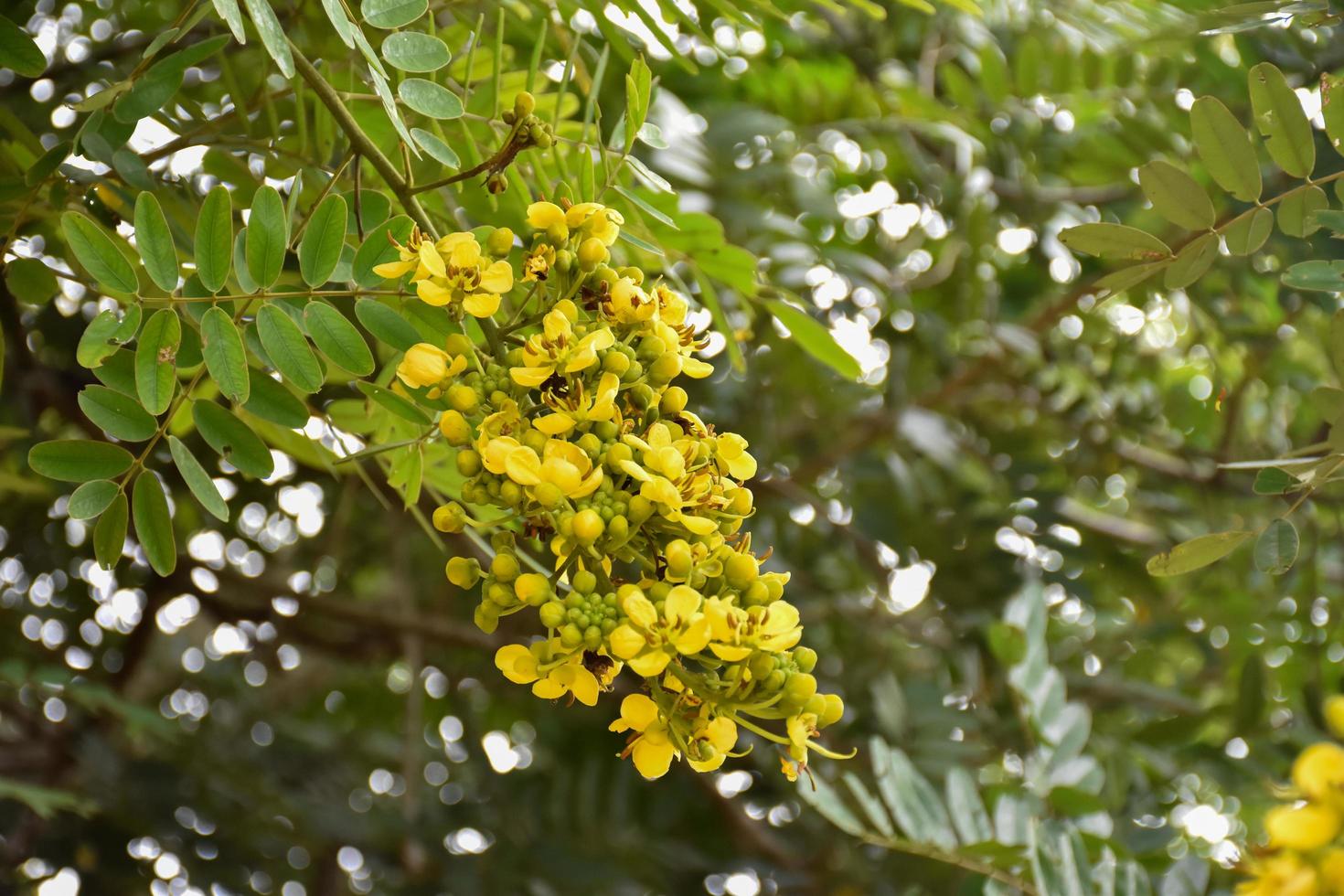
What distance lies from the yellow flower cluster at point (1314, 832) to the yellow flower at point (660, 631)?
293 mm

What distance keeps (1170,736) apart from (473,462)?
1.48m

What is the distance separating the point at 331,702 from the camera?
2621 mm

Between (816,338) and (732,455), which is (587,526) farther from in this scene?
(816,338)

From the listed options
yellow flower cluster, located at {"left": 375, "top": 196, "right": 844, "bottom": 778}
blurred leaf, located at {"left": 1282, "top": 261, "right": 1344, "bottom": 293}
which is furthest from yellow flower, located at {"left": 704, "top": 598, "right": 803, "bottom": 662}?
blurred leaf, located at {"left": 1282, "top": 261, "right": 1344, "bottom": 293}

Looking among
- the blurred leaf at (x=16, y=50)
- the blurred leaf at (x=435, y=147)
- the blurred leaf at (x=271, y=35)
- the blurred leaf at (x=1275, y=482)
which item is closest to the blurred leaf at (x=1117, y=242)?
the blurred leaf at (x=1275, y=482)

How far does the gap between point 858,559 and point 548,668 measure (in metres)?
1.60

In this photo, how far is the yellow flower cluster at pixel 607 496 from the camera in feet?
2.01

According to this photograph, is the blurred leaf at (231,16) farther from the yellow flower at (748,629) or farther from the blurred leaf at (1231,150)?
the blurred leaf at (1231,150)

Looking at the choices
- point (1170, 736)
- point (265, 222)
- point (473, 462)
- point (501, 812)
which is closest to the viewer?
point (473, 462)

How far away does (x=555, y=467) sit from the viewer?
614 millimetres

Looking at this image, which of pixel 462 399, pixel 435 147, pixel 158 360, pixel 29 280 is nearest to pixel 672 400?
pixel 462 399

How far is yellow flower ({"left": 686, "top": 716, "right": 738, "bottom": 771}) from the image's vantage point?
0.64 m

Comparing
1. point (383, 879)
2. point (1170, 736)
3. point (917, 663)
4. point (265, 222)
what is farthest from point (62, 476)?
point (917, 663)

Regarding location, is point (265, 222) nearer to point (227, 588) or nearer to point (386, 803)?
point (227, 588)
